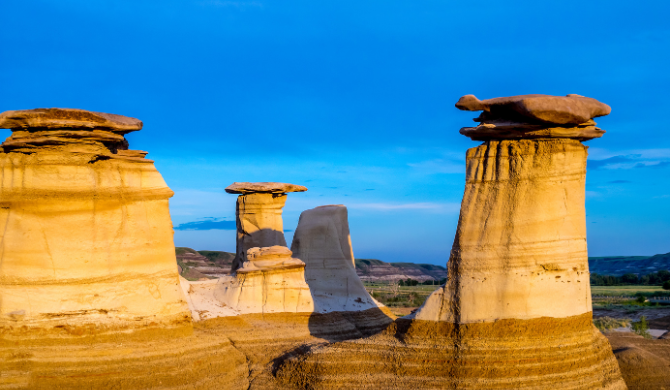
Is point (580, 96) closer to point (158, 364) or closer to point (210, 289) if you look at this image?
point (158, 364)

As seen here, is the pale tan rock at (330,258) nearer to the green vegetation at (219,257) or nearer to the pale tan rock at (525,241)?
the pale tan rock at (525,241)

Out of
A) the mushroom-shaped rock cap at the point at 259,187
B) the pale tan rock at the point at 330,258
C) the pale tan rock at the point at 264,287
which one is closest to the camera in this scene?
the pale tan rock at the point at 264,287

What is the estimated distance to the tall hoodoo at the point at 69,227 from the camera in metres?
12.5

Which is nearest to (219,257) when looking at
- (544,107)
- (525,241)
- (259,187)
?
(259,187)

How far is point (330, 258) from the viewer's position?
24375 millimetres

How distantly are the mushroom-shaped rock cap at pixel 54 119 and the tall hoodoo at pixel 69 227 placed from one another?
0.06 feet

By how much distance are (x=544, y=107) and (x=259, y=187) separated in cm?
1910

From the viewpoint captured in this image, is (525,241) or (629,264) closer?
(525,241)

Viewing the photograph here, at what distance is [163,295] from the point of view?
13.6m

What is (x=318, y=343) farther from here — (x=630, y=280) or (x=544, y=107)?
(x=630, y=280)

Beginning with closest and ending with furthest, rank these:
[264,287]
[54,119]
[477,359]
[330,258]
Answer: [477,359]
[54,119]
[264,287]
[330,258]

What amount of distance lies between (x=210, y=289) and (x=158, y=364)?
7717 millimetres

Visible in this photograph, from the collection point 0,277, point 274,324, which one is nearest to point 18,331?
point 0,277

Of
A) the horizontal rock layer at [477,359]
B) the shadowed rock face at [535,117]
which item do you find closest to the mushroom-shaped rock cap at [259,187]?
the horizontal rock layer at [477,359]
